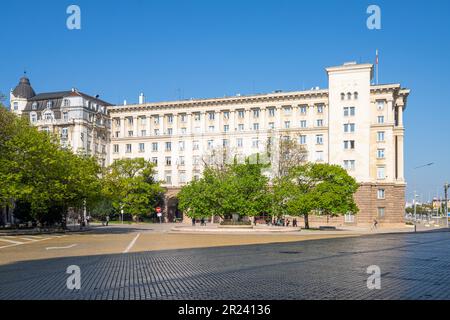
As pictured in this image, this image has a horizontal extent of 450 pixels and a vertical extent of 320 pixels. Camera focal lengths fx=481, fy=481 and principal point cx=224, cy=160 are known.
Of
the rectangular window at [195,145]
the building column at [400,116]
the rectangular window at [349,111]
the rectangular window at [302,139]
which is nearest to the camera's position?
the rectangular window at [349,111]

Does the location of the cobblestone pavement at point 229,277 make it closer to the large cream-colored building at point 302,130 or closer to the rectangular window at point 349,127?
the large cream-colored building at point 302,130

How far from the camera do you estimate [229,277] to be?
16.5 meters

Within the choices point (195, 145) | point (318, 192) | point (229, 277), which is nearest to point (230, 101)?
point (195, 145)

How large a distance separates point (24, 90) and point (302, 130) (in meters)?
60.9

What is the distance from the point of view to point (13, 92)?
104312mm

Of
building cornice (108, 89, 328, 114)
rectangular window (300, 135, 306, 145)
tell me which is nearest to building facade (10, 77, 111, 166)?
building cornice (108, 89, 328, 114)

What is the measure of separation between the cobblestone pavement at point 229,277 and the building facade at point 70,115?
77103 millimetres

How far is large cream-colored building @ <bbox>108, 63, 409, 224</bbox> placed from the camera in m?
83.5

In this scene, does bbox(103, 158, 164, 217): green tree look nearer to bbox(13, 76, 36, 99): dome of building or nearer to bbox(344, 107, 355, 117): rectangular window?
bbox(13, 76, 36, 99): dome of building

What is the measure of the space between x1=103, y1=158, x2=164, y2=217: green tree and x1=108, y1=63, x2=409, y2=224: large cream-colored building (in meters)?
6.17

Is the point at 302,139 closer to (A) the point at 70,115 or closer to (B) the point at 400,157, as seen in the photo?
(B) the point at 400,157

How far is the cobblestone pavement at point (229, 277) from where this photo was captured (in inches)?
520

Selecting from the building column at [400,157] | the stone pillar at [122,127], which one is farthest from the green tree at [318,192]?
the stone pillar at [122,127]
